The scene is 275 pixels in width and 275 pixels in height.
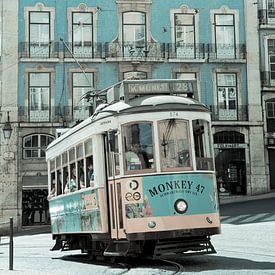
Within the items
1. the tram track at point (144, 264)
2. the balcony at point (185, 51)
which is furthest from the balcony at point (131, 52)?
the tram track at point (144, 264)

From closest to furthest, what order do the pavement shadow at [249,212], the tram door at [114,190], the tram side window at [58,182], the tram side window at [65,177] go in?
the tram door at [114,190] < the tram side window at [65,177] < the tram side window at [58,182] < the pavement shadow at [249,212]

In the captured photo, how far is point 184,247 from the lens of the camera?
11422 mm

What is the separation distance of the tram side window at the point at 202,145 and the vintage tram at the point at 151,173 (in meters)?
0.02

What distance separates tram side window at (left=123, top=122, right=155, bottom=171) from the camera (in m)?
11.6

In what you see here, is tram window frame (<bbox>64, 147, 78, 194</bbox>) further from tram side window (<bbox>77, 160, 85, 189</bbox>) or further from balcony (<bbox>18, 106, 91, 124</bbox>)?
balcony (<bbox>18, 106, 91, 124</bbox>)

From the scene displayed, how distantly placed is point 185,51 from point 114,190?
79.2 feet

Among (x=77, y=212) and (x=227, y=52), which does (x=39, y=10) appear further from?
(x=77, y=212)

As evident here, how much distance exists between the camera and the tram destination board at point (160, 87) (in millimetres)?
12281

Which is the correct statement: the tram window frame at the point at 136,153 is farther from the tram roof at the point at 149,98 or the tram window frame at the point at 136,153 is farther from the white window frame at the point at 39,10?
the white window frame at the point at 39,10

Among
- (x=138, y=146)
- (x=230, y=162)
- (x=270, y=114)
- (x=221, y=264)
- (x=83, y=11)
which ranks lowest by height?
(x=221, y=264)

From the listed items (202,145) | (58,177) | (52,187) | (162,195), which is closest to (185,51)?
(52,187)

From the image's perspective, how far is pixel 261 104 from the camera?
35281 millimetres

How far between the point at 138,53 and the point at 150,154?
920 inches

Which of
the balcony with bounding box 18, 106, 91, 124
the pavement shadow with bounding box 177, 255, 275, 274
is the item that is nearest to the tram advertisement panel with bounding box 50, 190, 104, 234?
the pavement shadow with bounding box 177, 255, 275, 274
